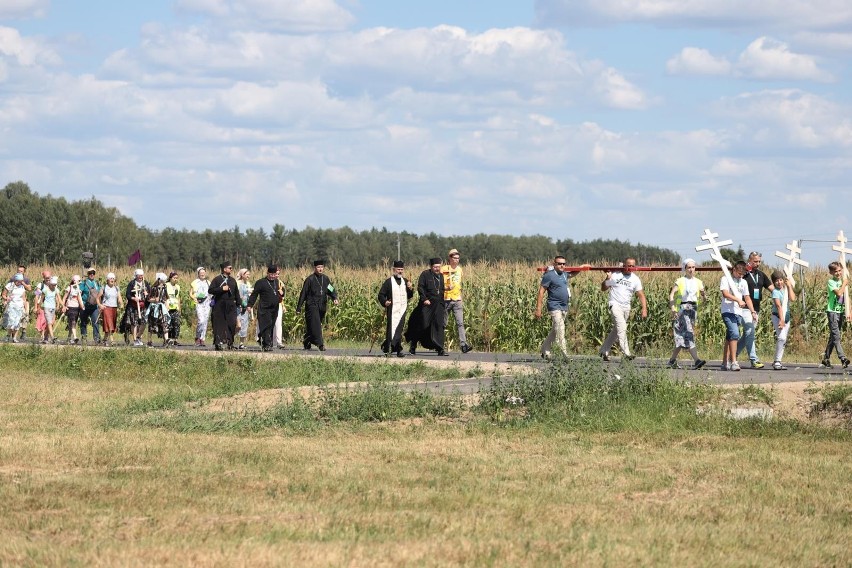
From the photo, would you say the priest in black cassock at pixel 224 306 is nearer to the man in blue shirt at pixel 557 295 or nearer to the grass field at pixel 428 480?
the man in blue shirt at pixel 557 295

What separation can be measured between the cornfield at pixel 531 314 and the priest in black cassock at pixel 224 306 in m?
4.94

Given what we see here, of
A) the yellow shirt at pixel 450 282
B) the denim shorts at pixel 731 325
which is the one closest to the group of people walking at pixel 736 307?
the denim shorts at pixel 731 325

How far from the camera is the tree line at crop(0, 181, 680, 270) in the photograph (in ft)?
336

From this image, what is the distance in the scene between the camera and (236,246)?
119m

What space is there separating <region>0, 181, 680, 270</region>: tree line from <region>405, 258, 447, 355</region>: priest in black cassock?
63690 mm

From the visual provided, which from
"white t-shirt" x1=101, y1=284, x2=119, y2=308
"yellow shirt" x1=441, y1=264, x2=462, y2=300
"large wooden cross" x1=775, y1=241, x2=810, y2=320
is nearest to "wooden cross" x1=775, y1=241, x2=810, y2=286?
"large wooden cross" x1=775, y1=241, x2=810, y2=320

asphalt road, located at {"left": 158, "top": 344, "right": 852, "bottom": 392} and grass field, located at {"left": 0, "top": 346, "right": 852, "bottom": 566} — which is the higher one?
asphalt road, located at {"left": 158, "top": 344, "right": 852, "bottom": 392}

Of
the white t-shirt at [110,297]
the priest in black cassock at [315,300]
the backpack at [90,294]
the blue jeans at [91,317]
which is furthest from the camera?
the blue jeans at [91,317]

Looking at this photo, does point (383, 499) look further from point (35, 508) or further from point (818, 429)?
point (818, 429)

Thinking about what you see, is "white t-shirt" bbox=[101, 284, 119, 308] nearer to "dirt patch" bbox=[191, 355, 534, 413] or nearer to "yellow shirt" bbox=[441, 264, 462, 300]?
"yellow shirt" bbox=[441, 264, 462, 300]

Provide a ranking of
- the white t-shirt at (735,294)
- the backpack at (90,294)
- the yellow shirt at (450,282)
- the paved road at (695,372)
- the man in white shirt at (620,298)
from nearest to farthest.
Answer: the paved road at (695,372), the white t-shirt at (735,294), the man in white shirt at (620,298), the yellow shirt at (450,282), the backpack at (90,294)

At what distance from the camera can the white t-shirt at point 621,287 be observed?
22.1 m

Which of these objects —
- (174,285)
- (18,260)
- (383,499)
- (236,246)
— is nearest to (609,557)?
(383,499)

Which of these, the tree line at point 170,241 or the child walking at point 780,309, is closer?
the child walking at point 780,309
